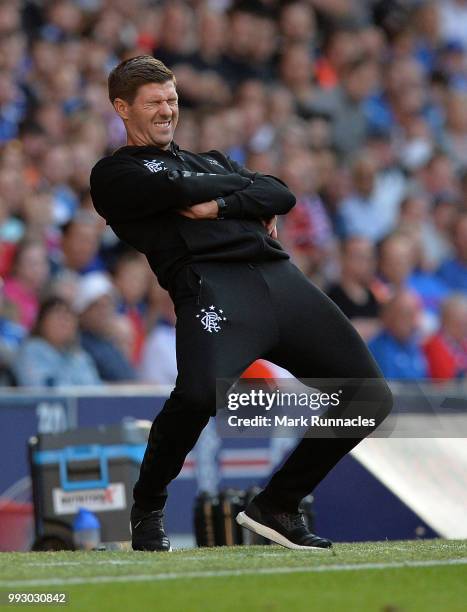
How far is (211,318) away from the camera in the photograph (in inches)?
217

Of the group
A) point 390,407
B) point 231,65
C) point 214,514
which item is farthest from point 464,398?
point 231,65

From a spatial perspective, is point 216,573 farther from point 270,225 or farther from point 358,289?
point 358,289

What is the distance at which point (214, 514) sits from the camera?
25.5ft

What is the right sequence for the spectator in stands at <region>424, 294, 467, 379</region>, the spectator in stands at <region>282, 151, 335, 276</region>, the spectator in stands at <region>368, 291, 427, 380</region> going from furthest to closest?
1. the spectator in stands at <region>282, 151, 335, 276</region>
2. the spectator in stands at <region>424, 294, 467, 379</region>
3. the spectator in stands at <region>368, 291, 427, 380</region>

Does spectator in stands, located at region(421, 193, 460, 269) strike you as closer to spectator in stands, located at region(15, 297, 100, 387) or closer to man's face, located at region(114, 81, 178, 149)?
spectator in stands, located at region(15, 297, 100, 387)

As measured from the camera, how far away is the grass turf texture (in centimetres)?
422

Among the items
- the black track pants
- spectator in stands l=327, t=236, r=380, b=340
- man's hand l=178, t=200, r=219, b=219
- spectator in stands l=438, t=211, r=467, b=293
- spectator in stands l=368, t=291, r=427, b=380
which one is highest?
spectator in stands l=438, t=211, r=467, b=293

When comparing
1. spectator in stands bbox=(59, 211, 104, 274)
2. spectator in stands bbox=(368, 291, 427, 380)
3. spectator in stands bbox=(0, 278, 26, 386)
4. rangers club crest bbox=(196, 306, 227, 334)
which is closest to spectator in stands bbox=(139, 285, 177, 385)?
spectator in stands bbox=(59, 211, 104, 274)

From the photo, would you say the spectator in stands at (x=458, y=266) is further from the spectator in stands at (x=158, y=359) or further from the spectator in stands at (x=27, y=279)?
the spectator in stands at (x=27, y=279)

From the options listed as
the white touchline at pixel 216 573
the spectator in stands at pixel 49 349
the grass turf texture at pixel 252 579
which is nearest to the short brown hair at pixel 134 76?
the grass turf texture at pixel 252 579

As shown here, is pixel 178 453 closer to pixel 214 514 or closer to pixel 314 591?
pixel 314 591

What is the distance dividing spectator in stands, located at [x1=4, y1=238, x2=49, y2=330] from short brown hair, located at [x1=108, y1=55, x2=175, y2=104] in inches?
173

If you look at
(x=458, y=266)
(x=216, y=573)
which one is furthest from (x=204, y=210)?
(x=458, y=266)

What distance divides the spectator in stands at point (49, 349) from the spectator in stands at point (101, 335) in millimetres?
399
